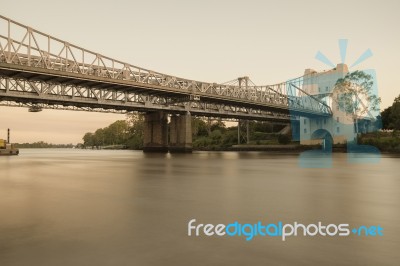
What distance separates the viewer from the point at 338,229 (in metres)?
5.61

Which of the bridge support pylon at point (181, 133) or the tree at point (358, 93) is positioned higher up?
the tree at point (358, 93)

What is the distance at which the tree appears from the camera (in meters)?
68.8

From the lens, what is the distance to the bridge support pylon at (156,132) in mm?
81375

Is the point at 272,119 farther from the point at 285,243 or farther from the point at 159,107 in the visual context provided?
the point at 285,243

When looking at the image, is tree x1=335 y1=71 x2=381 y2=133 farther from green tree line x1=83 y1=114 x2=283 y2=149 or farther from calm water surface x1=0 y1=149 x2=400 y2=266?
calm water surface x1=0 y1=149 x2=400 y2=266

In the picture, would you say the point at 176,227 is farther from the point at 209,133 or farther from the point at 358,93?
the point at 209,133

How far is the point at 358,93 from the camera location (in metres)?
69.8
